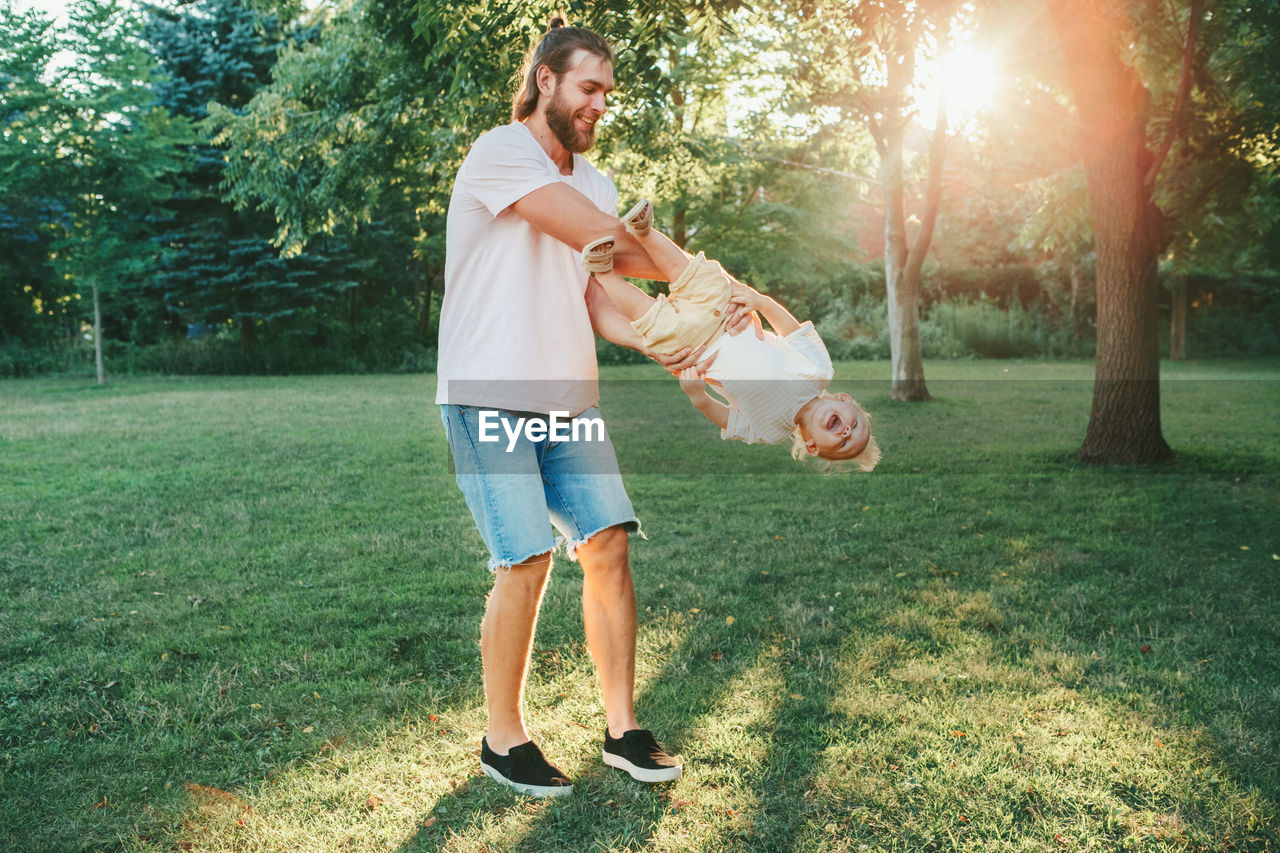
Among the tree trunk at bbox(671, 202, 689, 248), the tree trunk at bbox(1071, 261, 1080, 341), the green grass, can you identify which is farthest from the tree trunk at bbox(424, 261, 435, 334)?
the green grass

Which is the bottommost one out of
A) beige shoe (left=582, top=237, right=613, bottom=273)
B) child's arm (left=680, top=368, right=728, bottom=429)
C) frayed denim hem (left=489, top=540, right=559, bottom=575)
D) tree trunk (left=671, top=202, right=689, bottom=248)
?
frayed denim hem (left=489, top=540, right=559, bottom=575)

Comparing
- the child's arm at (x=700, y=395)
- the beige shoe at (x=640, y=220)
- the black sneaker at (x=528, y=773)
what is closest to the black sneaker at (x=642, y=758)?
the black sneaker at (x=528, y=773)

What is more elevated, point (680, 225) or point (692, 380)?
point (680, 225)

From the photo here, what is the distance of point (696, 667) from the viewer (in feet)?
13.2

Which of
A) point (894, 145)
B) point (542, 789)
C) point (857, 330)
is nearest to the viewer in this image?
point (542, 789)

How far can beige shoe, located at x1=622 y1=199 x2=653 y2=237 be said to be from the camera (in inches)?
98.3

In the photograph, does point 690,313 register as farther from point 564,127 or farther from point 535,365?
point 564,127

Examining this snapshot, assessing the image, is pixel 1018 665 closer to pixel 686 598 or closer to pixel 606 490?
pixel 686 598

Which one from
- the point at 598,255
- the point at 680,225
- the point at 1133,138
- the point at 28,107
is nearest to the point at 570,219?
the point at 598,255

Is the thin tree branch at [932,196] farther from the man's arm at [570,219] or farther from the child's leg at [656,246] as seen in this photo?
the man's arm at [570,219]

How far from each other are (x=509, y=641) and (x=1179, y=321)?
96.6 feet

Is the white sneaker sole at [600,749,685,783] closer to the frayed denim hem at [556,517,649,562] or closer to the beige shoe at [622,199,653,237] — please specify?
the frayed denim hem at [556,517,649,562]

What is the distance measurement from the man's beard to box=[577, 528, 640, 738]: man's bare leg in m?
1.14

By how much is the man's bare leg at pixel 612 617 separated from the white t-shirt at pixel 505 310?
1.57 feet
